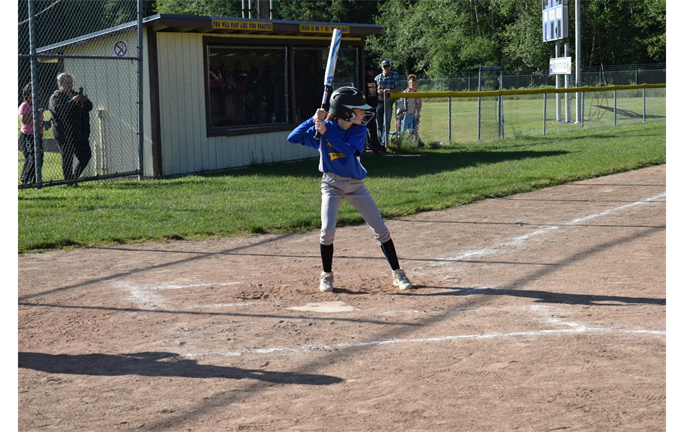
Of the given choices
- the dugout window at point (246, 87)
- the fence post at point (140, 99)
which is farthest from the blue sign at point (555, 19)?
the fence post at point (140, 99)

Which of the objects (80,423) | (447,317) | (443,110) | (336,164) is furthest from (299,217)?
(443,110)

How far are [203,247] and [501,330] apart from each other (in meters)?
4.45

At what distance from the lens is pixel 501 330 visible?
221 inches

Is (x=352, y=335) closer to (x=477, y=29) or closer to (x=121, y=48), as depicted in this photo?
(x=121, y=48)

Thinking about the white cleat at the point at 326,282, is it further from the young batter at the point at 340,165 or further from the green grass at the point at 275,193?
the green grass at the point at 275,193

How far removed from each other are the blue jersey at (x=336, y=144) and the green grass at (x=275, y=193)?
3.20 meters

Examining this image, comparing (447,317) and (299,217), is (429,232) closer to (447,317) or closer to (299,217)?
(299,217)

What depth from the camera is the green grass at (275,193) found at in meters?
10.0

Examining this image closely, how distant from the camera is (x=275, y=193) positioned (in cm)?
1288

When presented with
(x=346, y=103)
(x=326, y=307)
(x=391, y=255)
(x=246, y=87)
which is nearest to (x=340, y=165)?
(x=346, y=103)

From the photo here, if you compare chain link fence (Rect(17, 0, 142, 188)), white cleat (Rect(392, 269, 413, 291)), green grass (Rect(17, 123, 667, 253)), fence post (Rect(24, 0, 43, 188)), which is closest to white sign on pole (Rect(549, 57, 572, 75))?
green grass (Rect(17, 123, 667, 253))

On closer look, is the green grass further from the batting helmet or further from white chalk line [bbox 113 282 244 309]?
the batting helmet

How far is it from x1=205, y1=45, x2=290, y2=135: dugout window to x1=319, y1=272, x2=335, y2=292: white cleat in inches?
397

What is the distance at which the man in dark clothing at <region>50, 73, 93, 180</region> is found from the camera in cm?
1406
